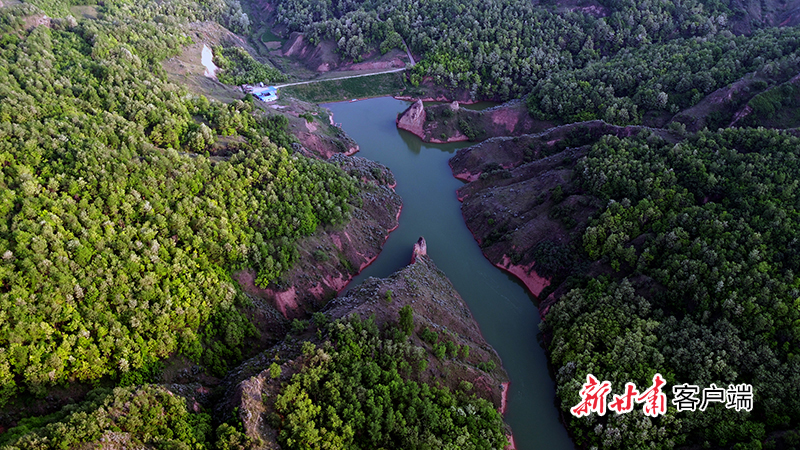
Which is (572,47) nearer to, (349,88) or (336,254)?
(349,88)

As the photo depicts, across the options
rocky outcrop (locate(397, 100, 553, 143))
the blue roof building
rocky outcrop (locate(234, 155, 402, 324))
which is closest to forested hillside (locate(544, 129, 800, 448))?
rocky outcrop (locate(234, 155, 402, 324))

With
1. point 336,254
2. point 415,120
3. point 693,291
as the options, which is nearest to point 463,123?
point 415,120

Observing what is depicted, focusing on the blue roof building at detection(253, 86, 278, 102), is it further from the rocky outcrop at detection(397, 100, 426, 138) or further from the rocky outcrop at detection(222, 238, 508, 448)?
the rocky outcrop at detection(222, 238, 508, 448)

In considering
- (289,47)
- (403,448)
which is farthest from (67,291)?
(289,47)

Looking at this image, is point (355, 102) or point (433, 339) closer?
point (433, 339)

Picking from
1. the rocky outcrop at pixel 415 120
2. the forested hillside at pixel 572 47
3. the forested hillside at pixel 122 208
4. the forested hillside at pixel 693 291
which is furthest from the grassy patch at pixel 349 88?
the forested hillside at pixel 693 291

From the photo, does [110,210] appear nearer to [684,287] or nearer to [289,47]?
[684,287]
